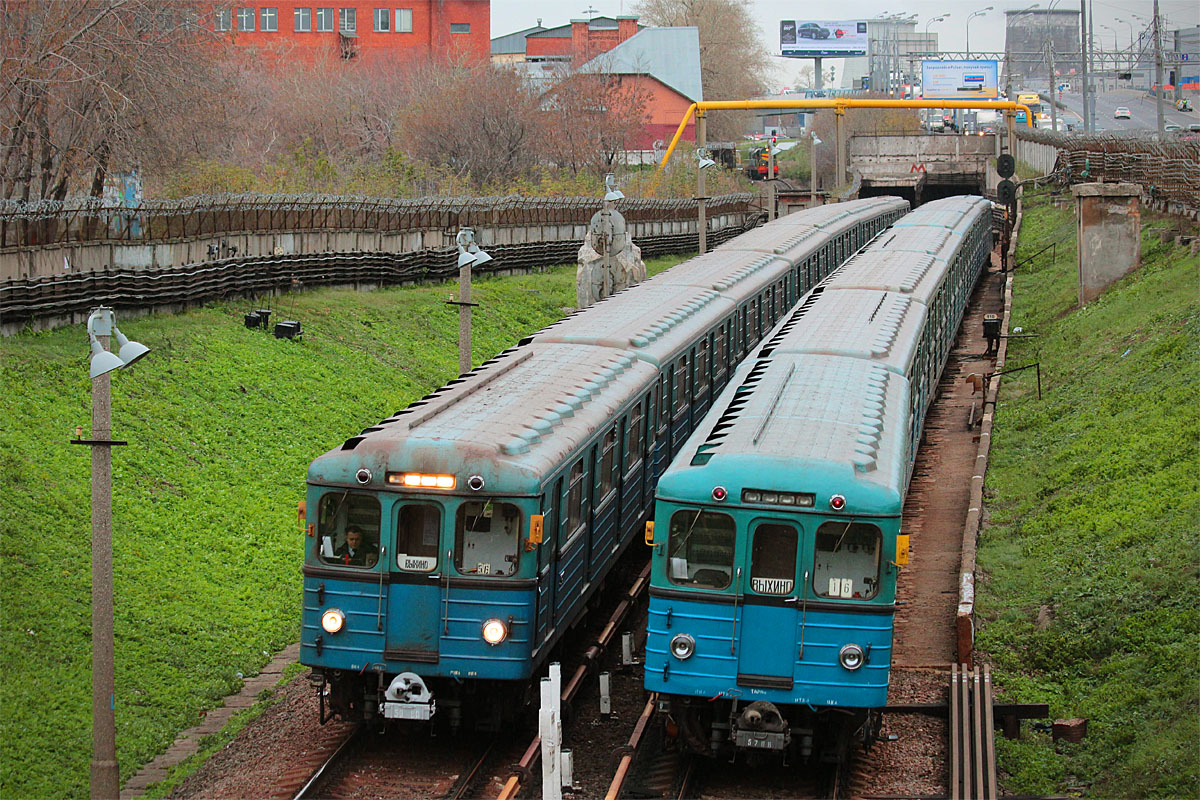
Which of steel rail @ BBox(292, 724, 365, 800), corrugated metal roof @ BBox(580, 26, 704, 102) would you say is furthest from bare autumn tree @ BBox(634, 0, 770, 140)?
steel rail @ BBox(292, 724, 365, 800)

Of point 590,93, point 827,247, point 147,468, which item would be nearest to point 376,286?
point 827,247

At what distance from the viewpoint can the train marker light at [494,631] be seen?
12.8 m

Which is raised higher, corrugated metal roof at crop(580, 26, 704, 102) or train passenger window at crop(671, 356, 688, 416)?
corrugated metal roof at crop(580, 26, 704, 102)

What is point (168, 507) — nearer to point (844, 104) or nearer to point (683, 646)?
point (683, 646)

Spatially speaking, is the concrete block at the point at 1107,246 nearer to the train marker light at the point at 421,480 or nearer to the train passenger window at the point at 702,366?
the train passenger window at the point at 702,366

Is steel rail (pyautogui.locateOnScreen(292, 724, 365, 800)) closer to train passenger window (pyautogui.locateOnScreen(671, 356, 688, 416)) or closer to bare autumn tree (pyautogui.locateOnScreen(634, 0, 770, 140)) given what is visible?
train passenger window (pyautogui.locateOnScreen(671, 356, 688, 416))

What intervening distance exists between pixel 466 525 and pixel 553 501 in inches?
37.2

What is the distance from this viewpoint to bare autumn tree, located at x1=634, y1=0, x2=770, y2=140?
115062 mm

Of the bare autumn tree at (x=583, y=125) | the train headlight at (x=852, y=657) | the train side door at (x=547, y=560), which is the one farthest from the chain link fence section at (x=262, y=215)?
the bare autumn tree at (x=583, y=125)

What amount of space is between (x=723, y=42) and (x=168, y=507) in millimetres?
104670

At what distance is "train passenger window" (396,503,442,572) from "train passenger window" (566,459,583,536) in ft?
5.14

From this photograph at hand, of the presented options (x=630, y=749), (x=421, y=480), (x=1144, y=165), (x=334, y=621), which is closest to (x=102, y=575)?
(x=334, y=621)

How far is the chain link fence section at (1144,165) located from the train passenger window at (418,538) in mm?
25369

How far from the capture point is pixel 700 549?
12.2m
